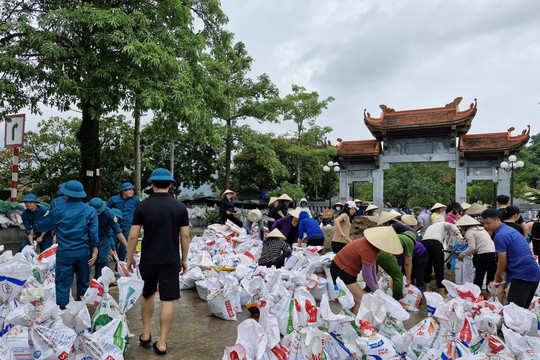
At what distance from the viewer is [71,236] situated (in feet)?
11.8

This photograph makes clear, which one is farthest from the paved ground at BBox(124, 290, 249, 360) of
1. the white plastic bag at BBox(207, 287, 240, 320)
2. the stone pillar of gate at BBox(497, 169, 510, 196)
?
the stone pillar of gate at BBox(497, 169, 510, 196)

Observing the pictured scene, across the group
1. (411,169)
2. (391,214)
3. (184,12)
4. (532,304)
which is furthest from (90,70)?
(411,169)

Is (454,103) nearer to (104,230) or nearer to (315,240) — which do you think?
(315,240)

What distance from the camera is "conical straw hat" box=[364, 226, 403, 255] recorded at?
352cm

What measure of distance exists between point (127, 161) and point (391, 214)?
13796 mm

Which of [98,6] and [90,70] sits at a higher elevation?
[98,6]

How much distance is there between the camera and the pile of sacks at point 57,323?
2.52m

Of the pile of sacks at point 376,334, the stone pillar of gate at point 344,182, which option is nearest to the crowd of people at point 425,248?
the pile of sacks at point 376,334

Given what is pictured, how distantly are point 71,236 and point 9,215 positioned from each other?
7.41 metres

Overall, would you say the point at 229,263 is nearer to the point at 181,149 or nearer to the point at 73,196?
the point at 73,196

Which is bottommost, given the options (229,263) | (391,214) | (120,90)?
(229,263)

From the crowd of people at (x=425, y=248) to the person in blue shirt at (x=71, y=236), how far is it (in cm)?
252

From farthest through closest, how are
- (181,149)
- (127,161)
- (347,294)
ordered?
(181,149), (127,161), (347,294)

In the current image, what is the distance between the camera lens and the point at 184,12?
8.73m
